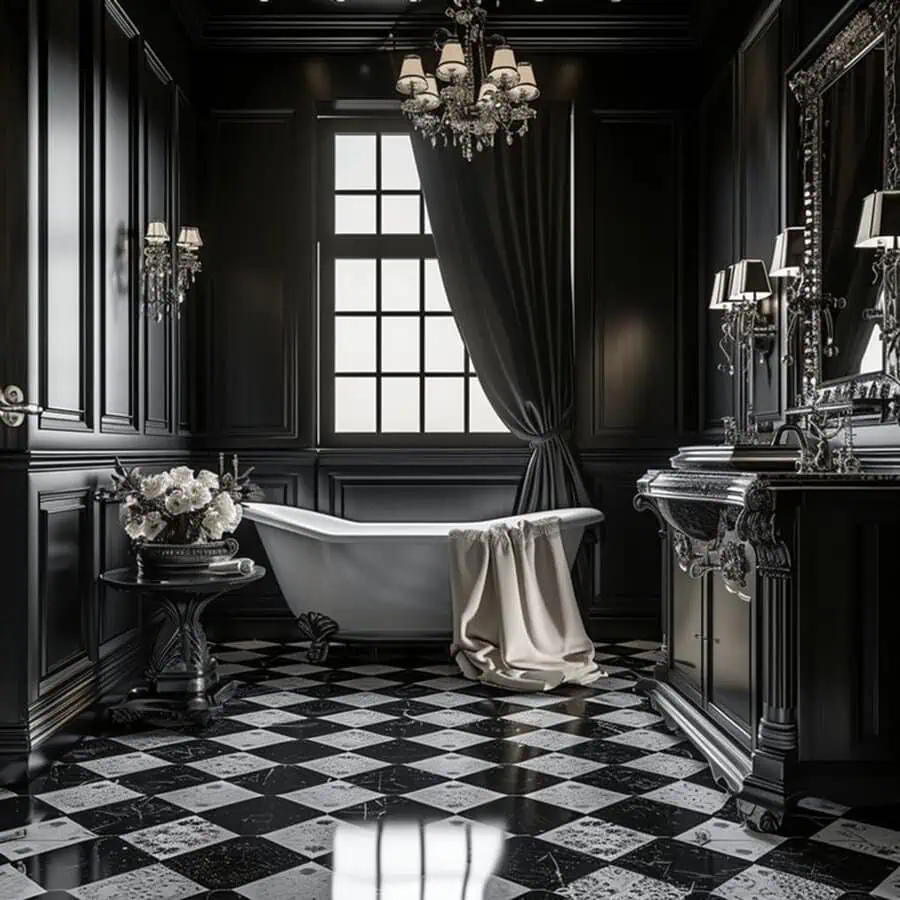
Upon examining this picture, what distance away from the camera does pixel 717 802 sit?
2.82 meters

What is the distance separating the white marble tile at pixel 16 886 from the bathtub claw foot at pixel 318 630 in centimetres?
235

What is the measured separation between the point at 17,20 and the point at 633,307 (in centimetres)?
345

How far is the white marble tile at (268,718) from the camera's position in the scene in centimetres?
365

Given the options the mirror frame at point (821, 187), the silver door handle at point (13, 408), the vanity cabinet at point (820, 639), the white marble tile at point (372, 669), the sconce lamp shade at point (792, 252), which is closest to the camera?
the vanity cabinet at point (820, 639)

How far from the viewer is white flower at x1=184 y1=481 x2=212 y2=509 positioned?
3.65m

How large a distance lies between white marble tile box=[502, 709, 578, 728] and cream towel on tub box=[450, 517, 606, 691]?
0.41m

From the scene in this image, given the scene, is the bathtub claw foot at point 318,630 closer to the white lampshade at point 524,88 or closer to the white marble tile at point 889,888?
the white lampshade at point 524,88

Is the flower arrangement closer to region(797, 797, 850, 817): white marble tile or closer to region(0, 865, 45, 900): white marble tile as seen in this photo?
region(0, 865, 45, 900): white marble tile

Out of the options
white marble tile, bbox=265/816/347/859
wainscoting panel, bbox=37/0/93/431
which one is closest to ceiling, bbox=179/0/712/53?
wainscoting panel, bbox=37/0/93/431

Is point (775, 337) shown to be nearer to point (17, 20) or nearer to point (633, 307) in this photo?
point (633, 307)

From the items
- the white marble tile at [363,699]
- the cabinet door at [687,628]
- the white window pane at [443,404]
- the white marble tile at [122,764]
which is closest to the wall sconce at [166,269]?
the white window pane at [443,404]

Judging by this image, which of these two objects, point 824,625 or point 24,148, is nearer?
point 824,625

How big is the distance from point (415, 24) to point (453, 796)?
13.8ft

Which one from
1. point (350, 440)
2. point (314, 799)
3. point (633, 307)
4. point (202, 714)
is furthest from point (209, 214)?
point (314, 799)
